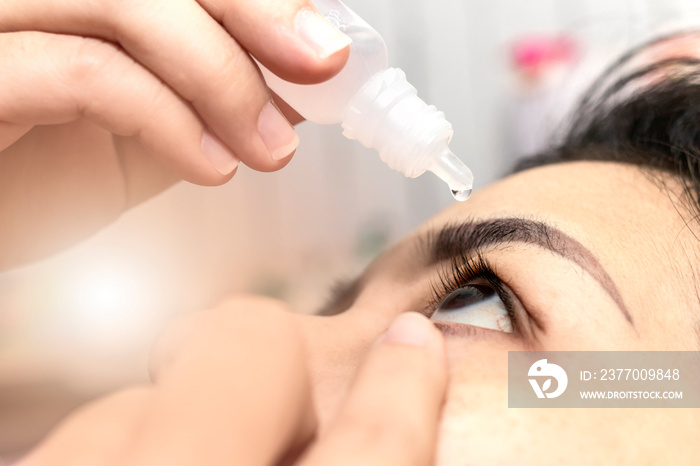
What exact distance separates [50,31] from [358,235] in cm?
80

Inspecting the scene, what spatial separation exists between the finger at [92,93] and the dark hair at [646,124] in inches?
23.0

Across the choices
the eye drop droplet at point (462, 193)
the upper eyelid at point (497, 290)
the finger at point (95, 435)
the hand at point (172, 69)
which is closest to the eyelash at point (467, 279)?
the upper eyelid at point (497, 290)

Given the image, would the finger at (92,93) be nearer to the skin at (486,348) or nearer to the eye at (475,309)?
the skin at (486,348)

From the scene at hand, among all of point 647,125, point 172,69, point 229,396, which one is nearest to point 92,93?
point 172,69

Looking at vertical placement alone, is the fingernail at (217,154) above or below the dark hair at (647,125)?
above

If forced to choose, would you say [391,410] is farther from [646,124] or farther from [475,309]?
[646,124]

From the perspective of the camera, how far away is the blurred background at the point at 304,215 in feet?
1.58

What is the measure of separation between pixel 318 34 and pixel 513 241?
0.28m

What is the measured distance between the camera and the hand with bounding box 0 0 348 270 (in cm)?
42

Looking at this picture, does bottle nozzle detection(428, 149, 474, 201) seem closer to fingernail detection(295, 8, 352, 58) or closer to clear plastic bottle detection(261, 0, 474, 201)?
clear plastic bottle detection(261, 0, 474, 201)

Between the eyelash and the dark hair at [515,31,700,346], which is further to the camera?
the dark hair at [515,31,700,346]

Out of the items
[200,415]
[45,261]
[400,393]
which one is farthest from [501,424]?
[45,261]

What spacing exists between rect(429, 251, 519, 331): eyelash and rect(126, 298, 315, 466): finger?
0.24 metres

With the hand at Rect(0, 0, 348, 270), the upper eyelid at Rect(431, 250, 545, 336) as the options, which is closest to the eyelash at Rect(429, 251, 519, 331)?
the upper eyelid at Rect(431, 250, 545, 336)
